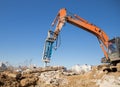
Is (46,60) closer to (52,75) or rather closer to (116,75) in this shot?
(52,75)

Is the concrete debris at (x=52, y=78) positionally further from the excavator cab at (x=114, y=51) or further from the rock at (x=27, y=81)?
the excavator cab at (x=114, y=51)

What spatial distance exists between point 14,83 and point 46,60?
335cm

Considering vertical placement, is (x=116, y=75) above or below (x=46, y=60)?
below

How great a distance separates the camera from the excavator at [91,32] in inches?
551

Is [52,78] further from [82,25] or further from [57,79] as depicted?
[82,25]

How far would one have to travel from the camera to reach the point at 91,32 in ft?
54.7

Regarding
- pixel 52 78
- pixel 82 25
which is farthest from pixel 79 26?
pixel 52 78

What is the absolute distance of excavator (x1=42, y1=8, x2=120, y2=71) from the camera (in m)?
14.0

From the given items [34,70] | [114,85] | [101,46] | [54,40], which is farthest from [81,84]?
[101,46]

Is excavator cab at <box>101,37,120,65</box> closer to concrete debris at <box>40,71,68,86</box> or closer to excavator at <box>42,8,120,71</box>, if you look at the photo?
excavator at <box>42,8,120,71</box>

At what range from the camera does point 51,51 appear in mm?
14172

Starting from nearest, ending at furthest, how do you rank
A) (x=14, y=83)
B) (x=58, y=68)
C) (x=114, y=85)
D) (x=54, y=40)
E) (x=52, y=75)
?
1. (x=114, y=85)
2. (x=14, y=83)
3. (x=52, y=75)
4. (x=58, y=68)
5. (x=54, y=40)

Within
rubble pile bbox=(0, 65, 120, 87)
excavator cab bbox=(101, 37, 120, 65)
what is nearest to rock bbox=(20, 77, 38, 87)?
rubble pile bbox=(0, 65, 120, 87)

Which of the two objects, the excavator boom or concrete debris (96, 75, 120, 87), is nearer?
concrete debris (96, 75, 120, 87)
